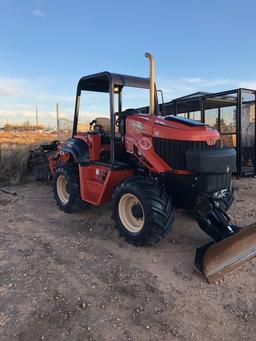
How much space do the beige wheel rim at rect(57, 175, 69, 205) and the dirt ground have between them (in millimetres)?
1031

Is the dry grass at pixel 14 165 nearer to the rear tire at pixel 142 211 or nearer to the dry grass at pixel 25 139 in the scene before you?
the dry grass at pixel 25 139

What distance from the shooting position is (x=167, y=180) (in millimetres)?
4664

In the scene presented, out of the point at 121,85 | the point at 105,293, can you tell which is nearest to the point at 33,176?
the point at 121,85

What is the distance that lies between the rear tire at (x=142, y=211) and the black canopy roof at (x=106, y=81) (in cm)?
179

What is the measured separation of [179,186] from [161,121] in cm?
93

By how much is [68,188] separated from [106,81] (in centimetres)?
206

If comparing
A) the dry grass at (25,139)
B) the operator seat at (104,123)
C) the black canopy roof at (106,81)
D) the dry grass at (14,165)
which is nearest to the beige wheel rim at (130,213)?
the operator seat at (104,123)

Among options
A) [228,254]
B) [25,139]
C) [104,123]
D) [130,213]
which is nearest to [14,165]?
[104,123]

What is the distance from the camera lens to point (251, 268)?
3.99 meters

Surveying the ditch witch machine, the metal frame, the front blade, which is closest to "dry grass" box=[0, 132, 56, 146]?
the metal frame

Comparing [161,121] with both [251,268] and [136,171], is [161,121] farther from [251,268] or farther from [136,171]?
[251,268]

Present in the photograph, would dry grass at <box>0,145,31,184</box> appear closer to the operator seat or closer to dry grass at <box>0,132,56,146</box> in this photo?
dry grass at <box>0,132,56,146</box>

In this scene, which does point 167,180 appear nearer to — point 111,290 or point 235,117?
point 111,290

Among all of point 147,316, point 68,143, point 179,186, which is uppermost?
point 68,143
